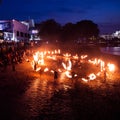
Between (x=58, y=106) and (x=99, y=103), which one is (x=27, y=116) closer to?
(x=58, y=106)

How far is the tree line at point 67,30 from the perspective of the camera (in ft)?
348

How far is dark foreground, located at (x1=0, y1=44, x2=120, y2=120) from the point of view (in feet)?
34.5

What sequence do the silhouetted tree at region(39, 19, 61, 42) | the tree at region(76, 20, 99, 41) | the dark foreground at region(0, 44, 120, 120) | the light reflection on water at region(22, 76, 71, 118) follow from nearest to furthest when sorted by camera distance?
the dark foreground at region(0, 44, 120, 120) → the light reflection on water at region(22, 76, 71, 118) → the silhouetted tree at region(39, 19, 61, 42) → the tree at region(76, 20, 99, 41)

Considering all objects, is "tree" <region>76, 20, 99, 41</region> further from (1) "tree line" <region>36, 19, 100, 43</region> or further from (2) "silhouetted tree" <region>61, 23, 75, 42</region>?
(2) "silhouetted tree" <region>61, 23, 75, 42</region>

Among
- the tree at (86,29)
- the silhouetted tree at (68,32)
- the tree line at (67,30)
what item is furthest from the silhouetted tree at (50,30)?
the tree at (86,29)

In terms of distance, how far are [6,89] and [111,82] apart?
615cm

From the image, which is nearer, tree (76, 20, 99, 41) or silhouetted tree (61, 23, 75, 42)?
silhouetted tree (61, 23, 75, 42)

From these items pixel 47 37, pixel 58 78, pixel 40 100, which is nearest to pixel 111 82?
pixel 58 78

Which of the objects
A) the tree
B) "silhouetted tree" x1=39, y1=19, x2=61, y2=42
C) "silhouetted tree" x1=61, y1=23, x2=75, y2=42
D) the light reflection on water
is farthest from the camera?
the tree

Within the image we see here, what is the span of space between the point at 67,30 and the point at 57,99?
96.3 meters

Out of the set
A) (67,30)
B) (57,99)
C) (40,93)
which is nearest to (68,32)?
(67,30)

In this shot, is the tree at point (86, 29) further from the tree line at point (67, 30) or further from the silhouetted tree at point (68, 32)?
the silhouetted tree at point (68, 32)

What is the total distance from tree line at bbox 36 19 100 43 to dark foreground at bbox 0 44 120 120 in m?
88.3

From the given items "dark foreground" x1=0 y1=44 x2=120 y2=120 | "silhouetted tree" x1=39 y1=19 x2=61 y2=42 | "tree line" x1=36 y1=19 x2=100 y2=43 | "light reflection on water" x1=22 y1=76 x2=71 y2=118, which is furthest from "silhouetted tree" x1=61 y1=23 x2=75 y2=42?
"light reflection on water" x1=22 y1=76 x2=71 y2=118
